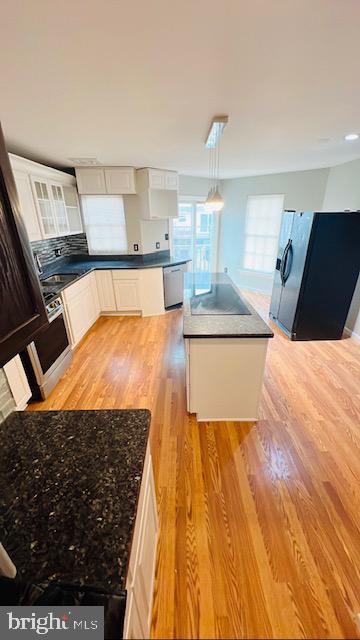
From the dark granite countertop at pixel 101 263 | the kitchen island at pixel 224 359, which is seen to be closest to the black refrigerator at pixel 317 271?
the kitchen island at pixel 224 359

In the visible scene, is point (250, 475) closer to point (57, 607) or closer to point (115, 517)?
point (115, 517)

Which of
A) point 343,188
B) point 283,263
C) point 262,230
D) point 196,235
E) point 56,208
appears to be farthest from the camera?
point 196,235

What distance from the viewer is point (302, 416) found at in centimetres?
228

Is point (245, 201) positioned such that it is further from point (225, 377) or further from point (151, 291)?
point (225, 377)

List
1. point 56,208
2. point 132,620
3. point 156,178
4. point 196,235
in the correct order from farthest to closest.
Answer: point 196,235 < point 156,178 < point 56,208 < point 132,620

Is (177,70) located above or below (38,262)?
above

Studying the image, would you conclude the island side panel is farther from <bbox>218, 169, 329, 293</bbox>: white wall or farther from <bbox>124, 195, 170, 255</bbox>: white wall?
<bbox>218, 169, 329, 293</bbox>: white wall

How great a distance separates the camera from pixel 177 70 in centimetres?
135

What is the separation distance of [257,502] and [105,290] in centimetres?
357

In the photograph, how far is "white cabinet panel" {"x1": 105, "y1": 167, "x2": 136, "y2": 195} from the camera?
3.94 m

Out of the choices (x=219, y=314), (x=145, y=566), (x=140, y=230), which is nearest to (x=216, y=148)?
(x=140, y=230)

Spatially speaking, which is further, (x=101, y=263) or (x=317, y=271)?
(x=101, y=263)

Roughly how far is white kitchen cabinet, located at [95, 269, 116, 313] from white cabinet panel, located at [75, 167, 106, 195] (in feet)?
4.15

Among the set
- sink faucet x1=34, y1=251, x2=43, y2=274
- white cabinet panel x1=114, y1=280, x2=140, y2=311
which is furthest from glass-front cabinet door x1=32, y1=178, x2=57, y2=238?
white cabinet panel x1=114, y1=280, x2=140, y2=311
